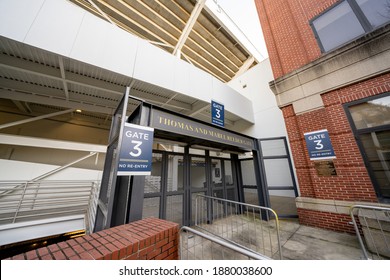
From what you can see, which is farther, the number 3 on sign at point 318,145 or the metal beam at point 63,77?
the number 3 on sign at point 318,145

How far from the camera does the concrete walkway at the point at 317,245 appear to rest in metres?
3.47

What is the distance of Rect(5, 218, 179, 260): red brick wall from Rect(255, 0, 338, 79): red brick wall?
8407 mm

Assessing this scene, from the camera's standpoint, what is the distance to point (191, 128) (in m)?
4.60

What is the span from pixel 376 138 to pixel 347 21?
4.77 metres

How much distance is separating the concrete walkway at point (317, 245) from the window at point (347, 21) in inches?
278

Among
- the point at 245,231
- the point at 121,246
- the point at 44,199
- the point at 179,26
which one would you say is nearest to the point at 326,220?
the point at 245,231

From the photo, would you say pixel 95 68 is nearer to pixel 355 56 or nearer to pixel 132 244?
pixel 132 244

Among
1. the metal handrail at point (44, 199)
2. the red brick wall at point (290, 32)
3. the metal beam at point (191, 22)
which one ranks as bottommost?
the metal handrail at point (44, 199)

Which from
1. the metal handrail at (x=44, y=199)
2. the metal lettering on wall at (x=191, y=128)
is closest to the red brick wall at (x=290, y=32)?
the metal lettering on wall at (x=191, y=128)

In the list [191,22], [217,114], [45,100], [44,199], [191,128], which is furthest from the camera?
[191,22]

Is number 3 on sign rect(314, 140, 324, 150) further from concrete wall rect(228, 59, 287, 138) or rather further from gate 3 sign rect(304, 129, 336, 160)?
concrete wall rect(228, 59, 287, 138)

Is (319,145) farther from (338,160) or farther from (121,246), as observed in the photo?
(121,246)

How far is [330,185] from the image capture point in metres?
5.05

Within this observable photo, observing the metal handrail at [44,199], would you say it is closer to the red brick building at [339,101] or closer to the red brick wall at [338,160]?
the red brick wall at [338,160]
